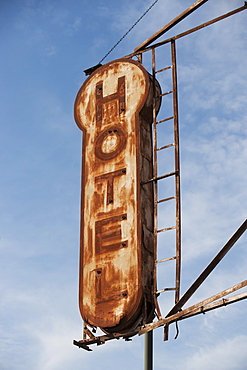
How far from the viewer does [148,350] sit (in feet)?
46.4

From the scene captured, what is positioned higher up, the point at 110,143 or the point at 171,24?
the point at 171,24

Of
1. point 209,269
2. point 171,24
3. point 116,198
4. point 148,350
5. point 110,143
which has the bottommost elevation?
point 148,350

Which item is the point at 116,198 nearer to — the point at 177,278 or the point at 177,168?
the point at 177,168

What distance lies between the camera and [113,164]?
52.3ft

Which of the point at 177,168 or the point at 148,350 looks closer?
the point at 148,350

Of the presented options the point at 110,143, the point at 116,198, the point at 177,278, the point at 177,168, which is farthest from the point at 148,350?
the point at 110,143

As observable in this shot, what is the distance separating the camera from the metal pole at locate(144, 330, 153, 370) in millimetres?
14016

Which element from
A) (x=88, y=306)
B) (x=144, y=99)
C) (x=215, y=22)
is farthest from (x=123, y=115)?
(x=88, y=306)

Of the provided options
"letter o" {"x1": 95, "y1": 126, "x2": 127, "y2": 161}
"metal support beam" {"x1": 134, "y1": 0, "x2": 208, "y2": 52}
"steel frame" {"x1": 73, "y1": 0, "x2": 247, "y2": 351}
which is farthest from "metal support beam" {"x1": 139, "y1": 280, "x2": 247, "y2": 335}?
"metal support beam" {"x1": 134, "y1": 0, "x2": 208, "y2": 52}

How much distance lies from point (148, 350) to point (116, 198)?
3.13 metres

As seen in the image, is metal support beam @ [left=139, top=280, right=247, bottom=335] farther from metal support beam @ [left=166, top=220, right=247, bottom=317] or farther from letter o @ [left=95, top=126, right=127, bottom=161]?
letter o @ [left=95, top=126, right=127, bottom=161]

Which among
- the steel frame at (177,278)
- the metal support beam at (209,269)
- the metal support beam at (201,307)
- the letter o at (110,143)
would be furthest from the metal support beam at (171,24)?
the metal support beam at (201,307)

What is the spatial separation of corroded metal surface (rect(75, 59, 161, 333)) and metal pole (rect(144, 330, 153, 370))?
295 mm

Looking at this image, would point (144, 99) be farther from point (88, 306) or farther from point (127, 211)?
point (88, 306)
